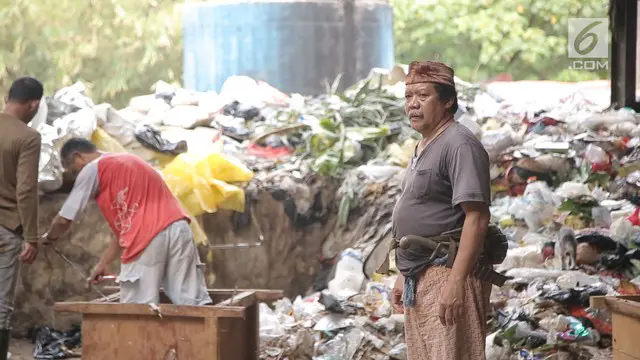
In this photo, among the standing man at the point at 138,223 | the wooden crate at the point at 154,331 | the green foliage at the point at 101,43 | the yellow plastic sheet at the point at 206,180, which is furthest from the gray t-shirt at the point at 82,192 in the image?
the green foliage at the point at 101,43

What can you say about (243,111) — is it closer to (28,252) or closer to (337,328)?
(337,328)

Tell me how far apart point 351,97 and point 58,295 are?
14.7 ft

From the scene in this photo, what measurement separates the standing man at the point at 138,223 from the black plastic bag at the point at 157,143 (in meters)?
3.99

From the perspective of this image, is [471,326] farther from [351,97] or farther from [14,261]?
[351,97]

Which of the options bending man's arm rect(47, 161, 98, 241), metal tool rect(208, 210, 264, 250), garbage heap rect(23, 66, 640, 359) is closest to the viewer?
bending man's arm rect(47, 161, 98, 241)

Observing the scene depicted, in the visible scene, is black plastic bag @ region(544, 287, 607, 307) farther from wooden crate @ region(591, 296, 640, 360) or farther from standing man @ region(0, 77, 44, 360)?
standing man @ region(0, 77, 44, 360)

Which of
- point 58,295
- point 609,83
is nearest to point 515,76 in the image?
point 609,83

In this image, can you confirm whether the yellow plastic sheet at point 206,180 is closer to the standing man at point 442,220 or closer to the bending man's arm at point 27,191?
the bending man's arm at point 27,191

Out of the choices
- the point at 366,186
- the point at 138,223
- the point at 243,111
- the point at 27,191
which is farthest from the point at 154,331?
the point at 243,111

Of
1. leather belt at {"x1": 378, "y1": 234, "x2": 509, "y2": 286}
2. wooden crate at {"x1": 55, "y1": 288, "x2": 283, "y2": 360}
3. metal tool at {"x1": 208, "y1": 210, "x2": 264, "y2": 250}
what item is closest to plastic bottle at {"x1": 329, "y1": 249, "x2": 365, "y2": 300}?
metal tool at {"x1": 208, "y1": 210, "x2": 264, "y2": 250}

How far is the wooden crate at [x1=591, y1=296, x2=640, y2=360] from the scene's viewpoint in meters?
4.20

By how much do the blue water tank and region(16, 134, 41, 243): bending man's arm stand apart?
8.64m

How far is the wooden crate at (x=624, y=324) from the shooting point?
4199 mm

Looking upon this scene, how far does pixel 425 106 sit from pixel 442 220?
448 millimetres
